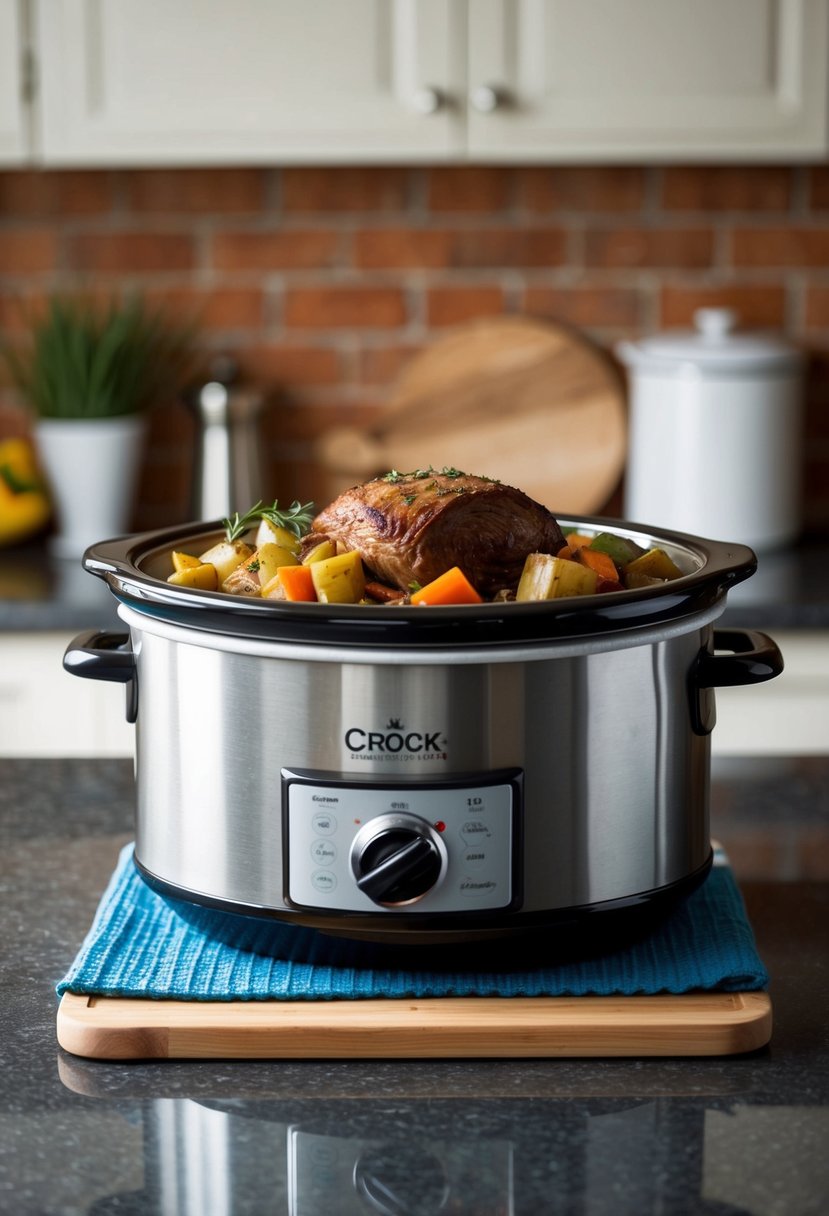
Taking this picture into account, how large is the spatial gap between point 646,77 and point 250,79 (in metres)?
0.60

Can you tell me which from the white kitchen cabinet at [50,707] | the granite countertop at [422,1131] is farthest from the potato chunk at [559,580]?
the white kitchen cabinet at [50,707]

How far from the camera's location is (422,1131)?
0.74 m

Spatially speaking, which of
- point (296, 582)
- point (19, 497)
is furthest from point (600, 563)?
point (19, 497)

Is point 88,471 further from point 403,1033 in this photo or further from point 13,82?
point 403,1033

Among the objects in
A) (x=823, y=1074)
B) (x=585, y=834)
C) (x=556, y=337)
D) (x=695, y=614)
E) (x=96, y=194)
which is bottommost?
(x=823, y=1074)

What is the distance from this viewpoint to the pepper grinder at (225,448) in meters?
2.53

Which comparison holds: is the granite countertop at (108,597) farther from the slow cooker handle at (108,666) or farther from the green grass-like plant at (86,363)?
the slow cooker handle at (108,666)

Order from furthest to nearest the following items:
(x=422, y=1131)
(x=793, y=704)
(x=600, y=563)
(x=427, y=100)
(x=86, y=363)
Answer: (x=86, y=363)
(x=427, y=100)
(x=793, y=704)
(x=600, y=563)
(x=422, y=1131)

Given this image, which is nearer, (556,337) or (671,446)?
(671,446)

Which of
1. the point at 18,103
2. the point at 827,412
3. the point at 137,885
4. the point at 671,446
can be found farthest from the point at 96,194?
the point at 137,885

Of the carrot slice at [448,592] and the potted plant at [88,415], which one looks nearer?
the carrot slice at [448,592]

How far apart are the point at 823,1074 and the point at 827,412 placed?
2.08 meters

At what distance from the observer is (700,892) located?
1.00m

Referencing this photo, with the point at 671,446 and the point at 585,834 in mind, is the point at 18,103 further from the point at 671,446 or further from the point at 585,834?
the point at 585,834
